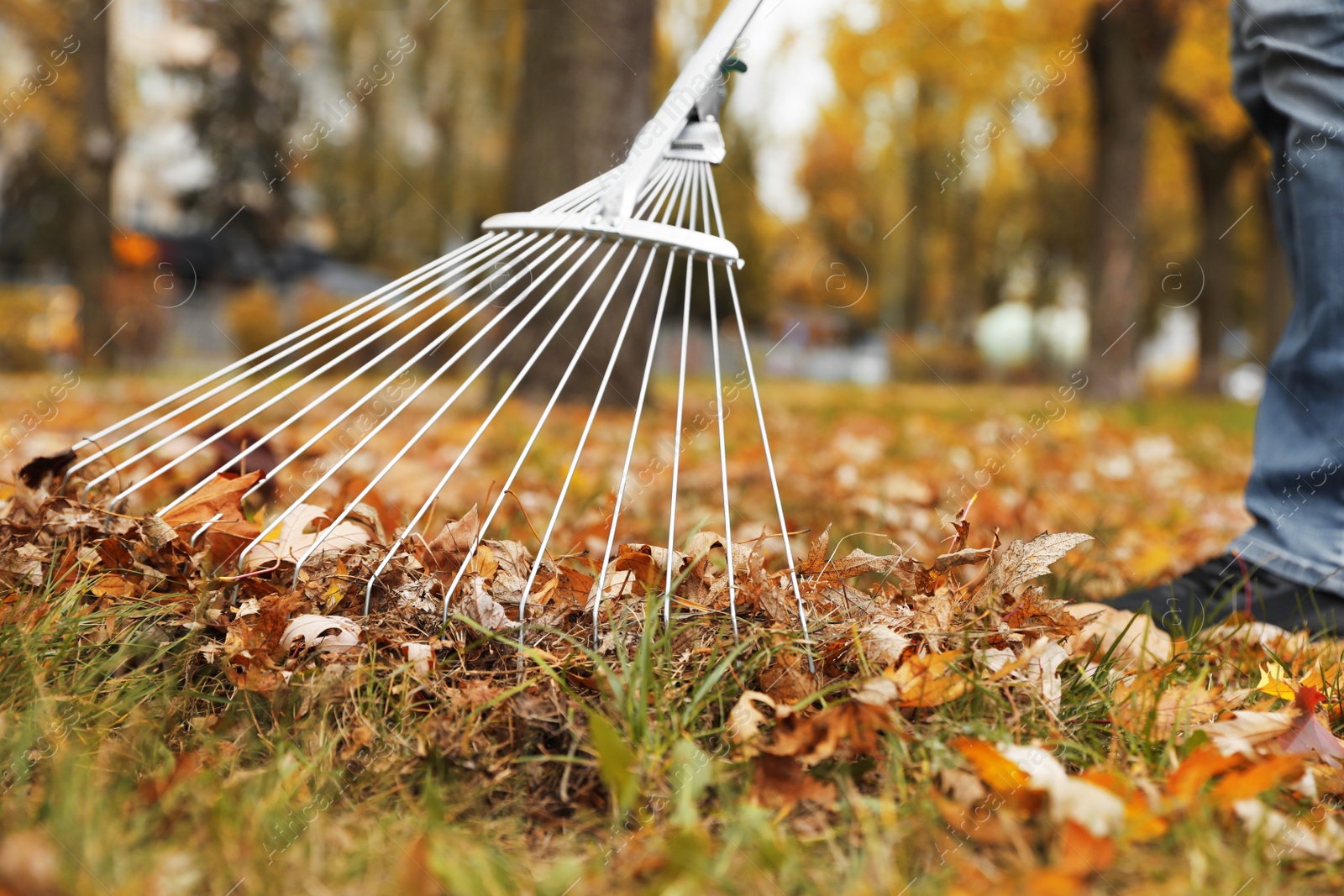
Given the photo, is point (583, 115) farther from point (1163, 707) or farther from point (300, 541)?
point (1163, 707)

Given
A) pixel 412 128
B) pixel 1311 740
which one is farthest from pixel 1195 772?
pixel 412 128

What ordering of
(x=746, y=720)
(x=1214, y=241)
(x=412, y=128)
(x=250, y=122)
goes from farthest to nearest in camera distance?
1. (x=412, y=128)
2. (x=250, y=122)
3. (x=1214, y=241)
4. (x=746, y=720)

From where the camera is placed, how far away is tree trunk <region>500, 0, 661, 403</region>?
188 inches

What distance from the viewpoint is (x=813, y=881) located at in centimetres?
88

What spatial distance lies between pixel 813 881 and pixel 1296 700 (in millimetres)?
725

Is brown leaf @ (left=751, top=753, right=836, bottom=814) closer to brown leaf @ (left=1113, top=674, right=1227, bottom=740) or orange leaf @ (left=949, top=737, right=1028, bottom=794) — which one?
orange leaf @ (left=949, top=737, right=1028, bottom=794)

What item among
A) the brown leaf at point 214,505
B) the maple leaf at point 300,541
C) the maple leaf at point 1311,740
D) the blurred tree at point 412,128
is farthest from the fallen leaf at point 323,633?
the blurred tree at point 412,128

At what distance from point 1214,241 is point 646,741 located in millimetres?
15387

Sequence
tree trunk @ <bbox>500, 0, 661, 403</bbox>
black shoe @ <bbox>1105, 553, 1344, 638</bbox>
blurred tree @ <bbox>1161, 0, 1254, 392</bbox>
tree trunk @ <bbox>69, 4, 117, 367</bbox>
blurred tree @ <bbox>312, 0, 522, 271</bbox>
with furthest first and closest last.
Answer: blurred tree @ <bbox>312, 0, 522, 271</bbox>, blurred tree @ <bbox>1161, 0, 1254, 392</bbox>, tree trunk @ <bbox>69, 4, 117, 367</bbox>, tree trunk @ <bbox>500, 0, 661, 403</bbox>, black shoe @ <bbox>1105, 553, 1344, 638</bbox>

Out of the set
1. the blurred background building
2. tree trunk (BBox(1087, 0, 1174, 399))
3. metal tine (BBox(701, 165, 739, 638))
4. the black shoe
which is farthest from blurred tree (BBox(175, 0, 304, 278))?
the black shoe

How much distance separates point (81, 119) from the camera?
9.88 metres

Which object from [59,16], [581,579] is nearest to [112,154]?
[59,16]

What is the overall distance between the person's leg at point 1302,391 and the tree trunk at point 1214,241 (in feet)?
45.2

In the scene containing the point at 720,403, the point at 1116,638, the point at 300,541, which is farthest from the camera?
the point at 300,541
